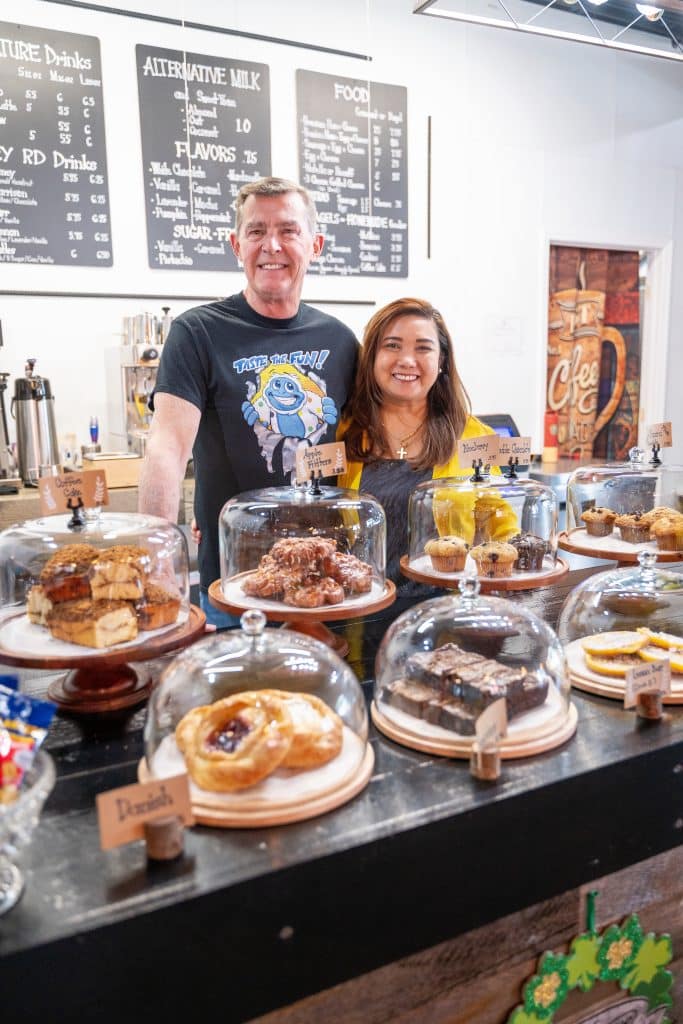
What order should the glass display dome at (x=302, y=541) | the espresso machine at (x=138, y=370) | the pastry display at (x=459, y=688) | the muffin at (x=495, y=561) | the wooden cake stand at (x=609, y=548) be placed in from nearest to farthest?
the pastry display at (x=459, y=688)
the glass display dome at (x=302, y=541)
the muffin at (x=495, y=561)
the wooden cake stand at (x=609, y=548)
the espresso machine at (x=138, y=370)

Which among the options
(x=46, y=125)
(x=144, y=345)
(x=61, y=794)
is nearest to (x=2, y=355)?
(x=144, y=345)

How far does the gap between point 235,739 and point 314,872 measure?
Result: 0.22 metres

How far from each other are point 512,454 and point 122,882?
147 centimetres

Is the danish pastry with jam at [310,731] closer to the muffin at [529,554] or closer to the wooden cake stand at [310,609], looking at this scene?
the wooden cake stand at [310,609]

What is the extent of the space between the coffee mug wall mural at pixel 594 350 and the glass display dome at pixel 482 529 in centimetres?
386

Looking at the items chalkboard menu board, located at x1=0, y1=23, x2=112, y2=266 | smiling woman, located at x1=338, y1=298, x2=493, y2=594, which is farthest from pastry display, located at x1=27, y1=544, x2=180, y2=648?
chalkboard menu board, located at x1=0, y1=23, x2=112, y2=266

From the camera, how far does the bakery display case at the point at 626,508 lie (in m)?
2.34

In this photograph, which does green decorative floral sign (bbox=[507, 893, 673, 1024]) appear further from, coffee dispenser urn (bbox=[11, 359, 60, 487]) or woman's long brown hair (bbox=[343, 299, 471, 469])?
coffee dispenser urn (bbox=[11, 359, 60, 487])

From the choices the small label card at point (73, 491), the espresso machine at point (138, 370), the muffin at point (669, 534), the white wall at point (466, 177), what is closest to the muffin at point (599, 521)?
the muffin at point (669, 534)

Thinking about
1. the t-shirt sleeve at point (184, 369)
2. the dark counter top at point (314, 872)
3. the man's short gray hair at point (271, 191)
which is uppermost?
the man's short gray hair at point (271, 191)

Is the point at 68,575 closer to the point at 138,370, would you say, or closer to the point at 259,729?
the point at 259,729

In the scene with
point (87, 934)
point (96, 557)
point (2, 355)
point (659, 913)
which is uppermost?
point (2, 355)

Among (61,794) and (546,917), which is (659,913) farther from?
(61,794)

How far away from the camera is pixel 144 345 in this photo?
12.0ft
